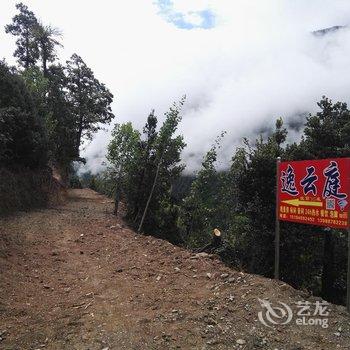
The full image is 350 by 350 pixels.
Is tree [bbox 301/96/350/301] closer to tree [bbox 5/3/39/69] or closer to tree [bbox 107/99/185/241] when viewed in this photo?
tree [bbox 107/99/185/241]

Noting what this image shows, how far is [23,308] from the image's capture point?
7.12 meters

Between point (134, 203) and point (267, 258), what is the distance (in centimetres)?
1153

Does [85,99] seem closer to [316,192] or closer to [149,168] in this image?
[149,168]

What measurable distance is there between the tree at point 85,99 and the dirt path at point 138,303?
2753 cm

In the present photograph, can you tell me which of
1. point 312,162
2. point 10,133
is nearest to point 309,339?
point 312,162

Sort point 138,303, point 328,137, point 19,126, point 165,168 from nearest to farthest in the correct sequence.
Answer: point 138,303
point 19,126
point 328,137
point 165,168

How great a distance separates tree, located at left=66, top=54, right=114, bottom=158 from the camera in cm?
3681

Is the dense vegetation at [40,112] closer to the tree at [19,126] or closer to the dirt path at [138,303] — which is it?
the tree at [19,126]

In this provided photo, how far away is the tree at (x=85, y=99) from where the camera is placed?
36812 mm

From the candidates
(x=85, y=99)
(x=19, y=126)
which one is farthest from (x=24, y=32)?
(x=19, y=126)

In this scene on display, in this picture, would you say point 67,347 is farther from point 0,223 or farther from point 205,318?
point 0,223

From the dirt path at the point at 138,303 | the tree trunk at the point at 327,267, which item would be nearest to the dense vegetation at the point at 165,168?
the tree trunk at the point at 327,267

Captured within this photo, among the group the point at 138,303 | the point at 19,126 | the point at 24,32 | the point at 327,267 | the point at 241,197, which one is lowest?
the point at 327,267

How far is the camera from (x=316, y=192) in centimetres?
682
